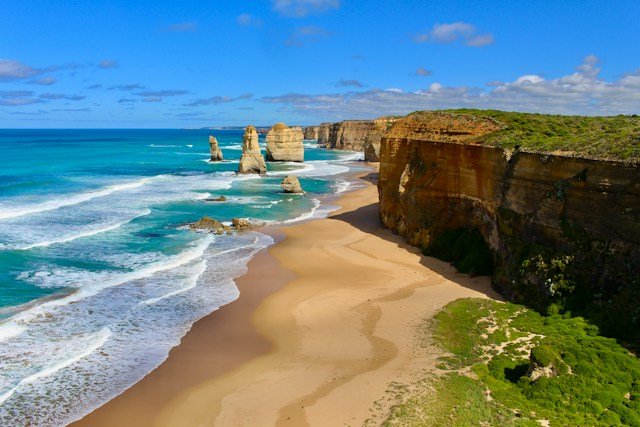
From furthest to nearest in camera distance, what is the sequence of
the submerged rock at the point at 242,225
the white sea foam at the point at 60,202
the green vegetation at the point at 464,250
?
1. the white sea foam at the point at 60,202
2. the submerged rock at the point at 242,225
3. the green vegetation at the point at 464,250

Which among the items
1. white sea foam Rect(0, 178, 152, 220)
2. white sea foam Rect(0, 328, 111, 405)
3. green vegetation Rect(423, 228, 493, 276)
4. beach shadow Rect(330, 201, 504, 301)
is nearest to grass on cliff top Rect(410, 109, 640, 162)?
green vegetation Rect(423, 228, 493, 276)

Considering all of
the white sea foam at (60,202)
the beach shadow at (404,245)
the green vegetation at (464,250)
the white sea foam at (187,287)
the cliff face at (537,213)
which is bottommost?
the white sea foam at (187,287)

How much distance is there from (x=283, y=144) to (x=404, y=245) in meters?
66.0

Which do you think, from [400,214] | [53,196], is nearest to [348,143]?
[53,196]

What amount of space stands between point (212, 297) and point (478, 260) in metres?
12.6

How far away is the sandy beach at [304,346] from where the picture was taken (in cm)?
1382

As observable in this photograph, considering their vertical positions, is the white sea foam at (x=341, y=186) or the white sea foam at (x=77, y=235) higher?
the white sea foam at (x=341, y=186)

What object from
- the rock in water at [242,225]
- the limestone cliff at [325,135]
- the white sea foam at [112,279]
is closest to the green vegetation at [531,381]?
the white sea foam at [112,279]

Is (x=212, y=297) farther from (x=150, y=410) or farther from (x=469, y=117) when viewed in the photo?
(x=469, y=117)

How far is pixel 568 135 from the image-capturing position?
878 inches

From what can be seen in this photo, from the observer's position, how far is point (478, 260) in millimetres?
23906

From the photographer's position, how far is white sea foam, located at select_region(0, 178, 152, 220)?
130 feet

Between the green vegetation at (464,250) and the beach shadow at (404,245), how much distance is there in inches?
13.4

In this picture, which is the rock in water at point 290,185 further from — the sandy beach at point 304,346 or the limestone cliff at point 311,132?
the limestone cliff at point 311,132
